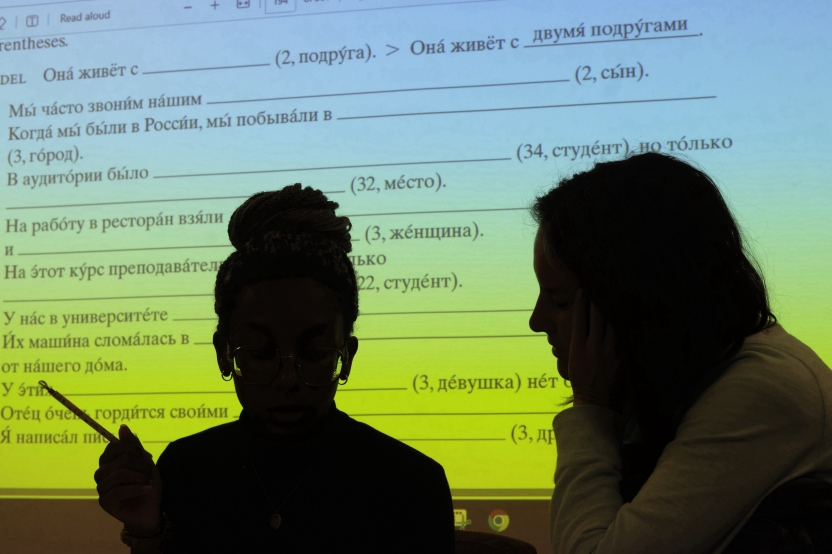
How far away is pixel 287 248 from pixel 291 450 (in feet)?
0.89

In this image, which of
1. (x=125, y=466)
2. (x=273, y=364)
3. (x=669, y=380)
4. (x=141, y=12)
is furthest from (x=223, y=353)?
(x=141, y=12)

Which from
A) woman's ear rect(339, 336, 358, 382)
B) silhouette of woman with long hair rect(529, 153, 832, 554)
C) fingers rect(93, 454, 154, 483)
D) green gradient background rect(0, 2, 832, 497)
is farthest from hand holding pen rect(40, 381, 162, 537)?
green gradient background rect(0, 2, 832, 497)

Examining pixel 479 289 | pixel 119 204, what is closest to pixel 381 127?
pixel 479 289

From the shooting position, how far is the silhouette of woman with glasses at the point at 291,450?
1.04 meters

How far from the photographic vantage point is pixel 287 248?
1.08 m

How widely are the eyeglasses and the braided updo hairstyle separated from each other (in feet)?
0.20

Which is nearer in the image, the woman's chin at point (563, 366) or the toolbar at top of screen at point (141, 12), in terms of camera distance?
the woman's chin at point (563, 366)

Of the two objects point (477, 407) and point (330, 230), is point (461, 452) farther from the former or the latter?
point (330, 230)

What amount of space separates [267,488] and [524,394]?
1.01 meters

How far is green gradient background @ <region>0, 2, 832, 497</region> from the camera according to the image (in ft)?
6.35

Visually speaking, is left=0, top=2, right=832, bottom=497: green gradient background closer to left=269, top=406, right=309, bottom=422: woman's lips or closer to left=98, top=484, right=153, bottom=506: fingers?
left=269, top=406, right=309, bottom=422: woman's lips

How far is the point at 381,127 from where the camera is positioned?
210 centimetres

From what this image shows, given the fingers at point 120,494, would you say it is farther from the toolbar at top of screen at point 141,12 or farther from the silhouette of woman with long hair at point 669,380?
the toolbar at top of screen at point 141,12

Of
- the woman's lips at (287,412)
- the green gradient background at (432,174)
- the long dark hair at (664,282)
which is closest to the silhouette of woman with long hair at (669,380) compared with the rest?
the long dark hair at (664,282)
